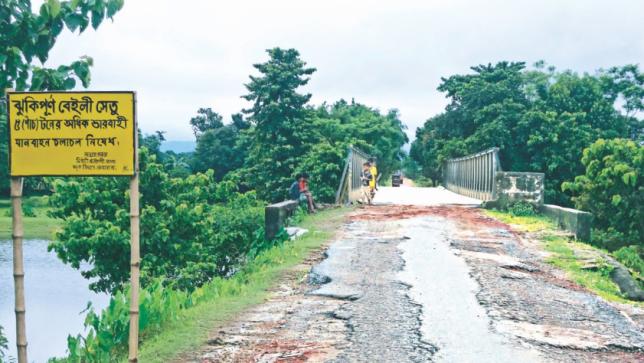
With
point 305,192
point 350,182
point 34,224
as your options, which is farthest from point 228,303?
point 34,224

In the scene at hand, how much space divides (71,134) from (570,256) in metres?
8.12

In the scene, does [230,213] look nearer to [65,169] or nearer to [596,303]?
Result: [596,303]

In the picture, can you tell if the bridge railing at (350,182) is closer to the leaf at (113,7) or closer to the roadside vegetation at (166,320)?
the roadside vegetation at (166,320)

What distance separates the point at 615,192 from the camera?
25.2m

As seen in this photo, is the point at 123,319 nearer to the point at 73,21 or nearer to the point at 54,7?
the point at 73,21

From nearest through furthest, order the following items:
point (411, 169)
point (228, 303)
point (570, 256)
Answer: point (228, 303) → point (570, 256) → point (411, 169)

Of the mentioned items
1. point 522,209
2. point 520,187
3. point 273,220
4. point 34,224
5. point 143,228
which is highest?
point 520,187

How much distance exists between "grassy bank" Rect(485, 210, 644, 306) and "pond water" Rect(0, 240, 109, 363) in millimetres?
15777

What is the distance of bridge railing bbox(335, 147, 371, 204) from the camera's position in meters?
20.4

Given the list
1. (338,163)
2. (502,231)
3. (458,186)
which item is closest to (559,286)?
(502,231)

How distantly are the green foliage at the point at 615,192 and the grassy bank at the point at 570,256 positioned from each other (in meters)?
11.0

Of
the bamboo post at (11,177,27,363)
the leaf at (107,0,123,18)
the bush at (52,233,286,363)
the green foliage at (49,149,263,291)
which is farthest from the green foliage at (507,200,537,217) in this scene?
the bamboo post at (11,177,27,363)

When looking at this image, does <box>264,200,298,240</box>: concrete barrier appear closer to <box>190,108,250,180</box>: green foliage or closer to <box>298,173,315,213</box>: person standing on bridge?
<box>298,173,315,213</box>: person standing on bridge

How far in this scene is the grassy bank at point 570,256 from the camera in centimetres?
892
